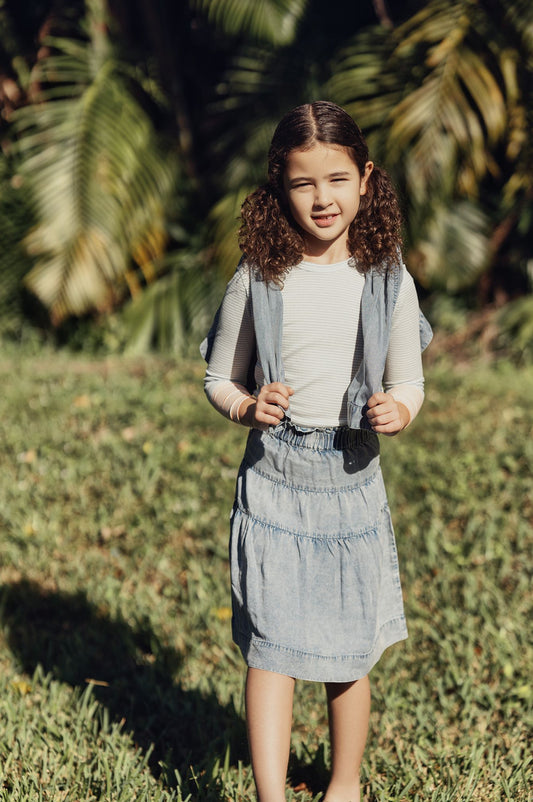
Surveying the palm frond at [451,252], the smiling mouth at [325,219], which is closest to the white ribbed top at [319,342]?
the smiling mouth at [325,219]

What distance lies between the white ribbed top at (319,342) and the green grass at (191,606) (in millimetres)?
1081

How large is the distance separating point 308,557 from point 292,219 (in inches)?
31.2

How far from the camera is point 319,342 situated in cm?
199

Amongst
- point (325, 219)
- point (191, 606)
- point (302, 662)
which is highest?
point (325, 219)

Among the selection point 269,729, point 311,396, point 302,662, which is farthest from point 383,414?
point 269,729

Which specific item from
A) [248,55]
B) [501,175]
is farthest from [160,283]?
[501,175]

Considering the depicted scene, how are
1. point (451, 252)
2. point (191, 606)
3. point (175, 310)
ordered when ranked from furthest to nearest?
point (451, 252), point (175, 310), point (191, 606)

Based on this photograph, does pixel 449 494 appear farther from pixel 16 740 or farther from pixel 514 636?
pixel 16 740

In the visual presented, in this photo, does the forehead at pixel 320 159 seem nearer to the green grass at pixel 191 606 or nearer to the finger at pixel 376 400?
the finger at pixel 376 400

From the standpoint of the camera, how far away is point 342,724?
2.18 meters

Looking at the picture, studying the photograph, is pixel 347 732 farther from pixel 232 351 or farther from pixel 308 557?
pixel 232 351

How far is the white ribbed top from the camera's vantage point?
1.97m

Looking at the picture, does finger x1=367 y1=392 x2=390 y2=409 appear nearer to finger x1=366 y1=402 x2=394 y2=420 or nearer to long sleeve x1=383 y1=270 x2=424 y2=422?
finger x1=366 y1=402 x2=394 y2=420

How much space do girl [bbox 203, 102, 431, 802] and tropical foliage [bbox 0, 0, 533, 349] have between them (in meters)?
3.59
